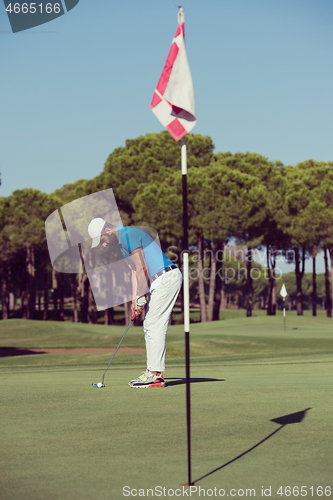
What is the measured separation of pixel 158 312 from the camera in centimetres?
734

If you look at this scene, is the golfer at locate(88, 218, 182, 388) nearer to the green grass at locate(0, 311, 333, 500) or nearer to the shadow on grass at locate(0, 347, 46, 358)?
→ the green grass at locate(0, 311, 333, 500)

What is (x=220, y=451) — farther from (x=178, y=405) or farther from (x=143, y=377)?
(x=143, y=377)

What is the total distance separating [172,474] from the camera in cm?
352

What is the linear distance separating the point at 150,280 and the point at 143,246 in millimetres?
485

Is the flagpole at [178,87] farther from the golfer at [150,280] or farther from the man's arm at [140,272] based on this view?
the man's arm at [140,272]

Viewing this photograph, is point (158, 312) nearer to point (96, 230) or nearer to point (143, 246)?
point (143, 246)

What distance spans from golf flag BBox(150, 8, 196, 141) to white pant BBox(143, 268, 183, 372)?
128 inches

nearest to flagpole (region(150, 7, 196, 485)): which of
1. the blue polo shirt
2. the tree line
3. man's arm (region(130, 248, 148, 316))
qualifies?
the blue polo shirt

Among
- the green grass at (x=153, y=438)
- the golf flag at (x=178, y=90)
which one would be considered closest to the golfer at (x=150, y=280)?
the green grass at (x=153, y=438)

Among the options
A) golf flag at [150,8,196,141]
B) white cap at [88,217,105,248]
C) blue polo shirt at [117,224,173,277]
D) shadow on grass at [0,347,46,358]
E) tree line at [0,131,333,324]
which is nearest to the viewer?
golf flag at [150,8,196,141]

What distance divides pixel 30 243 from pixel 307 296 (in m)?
67.6

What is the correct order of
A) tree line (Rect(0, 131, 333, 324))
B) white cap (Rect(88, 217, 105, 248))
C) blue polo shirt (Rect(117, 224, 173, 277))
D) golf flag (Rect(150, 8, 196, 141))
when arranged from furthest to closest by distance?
tree line (Rect(0, 131, 333, 324)) → white cap (Rect(88, 217, 105, 248)) → blue polo shirt (Rect(117, 224, 173, 277)) → golf flag (Rect(150, 8, 196, 141))

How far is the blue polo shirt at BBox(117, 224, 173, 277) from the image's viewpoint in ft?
23.9

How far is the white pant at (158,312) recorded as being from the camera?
7344 millimetres
